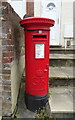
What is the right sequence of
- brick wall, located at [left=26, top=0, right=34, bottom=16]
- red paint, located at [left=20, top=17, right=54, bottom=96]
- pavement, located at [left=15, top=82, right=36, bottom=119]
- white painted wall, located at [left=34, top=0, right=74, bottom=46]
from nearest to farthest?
red paint, located at [left=20, top=17, right=54, bottom=96]
pavement, located at [left=15, top=82, right=36, bottom=119]
brick wall, located at [left=26, top=0, right=34, bottom=16]
white painted wall, located at [left=34, top=0, right=74, bottom=46]

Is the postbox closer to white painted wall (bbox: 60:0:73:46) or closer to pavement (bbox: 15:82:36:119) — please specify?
pavement (bbox: 15:82:36:119)

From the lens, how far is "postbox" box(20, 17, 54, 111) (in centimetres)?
174

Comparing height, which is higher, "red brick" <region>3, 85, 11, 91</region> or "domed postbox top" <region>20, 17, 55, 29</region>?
"domed postbox top" <region>20, 17, 55, 29</region>

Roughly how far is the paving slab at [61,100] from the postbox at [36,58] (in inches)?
6.8

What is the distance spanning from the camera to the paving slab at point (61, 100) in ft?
5.97

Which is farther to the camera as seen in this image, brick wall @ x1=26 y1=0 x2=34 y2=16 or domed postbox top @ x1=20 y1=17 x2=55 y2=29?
brick wall @ x1=26 y1=0 x2=34 y2=16

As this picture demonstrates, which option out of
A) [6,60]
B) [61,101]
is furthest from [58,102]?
[6,60]

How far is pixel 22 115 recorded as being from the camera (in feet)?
6.10

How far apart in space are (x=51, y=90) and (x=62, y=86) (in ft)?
0.86

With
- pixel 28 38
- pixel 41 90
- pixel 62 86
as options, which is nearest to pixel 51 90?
pixel 62 86

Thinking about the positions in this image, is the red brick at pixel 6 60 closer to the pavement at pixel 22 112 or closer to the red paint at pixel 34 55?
the red paint at pixel 34 55

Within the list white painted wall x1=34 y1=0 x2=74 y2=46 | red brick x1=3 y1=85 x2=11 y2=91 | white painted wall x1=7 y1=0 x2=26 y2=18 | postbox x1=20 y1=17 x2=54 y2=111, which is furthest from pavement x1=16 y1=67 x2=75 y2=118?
white painted wall x1=7 y1=0 x2=26 y2=18

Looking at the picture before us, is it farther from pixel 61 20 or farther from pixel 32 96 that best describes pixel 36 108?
pixel 61 20

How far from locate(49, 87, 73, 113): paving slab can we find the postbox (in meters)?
0.17
